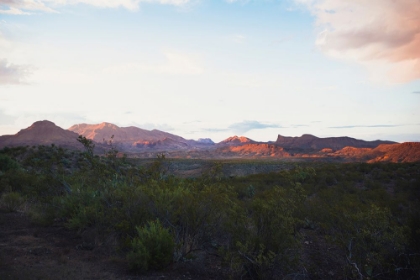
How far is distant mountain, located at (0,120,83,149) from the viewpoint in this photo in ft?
357

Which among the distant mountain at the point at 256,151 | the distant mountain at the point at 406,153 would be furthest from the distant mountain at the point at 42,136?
the distant mountain at the point at 406,153

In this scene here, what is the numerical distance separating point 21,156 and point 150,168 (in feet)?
92.6

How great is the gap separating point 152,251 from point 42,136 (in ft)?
416

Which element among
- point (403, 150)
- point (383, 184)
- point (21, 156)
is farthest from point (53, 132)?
point (383, 184)

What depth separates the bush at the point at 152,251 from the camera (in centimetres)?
711

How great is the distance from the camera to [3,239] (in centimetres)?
941

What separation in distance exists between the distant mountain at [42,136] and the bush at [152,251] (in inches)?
4244

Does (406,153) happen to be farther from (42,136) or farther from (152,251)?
(42,136)

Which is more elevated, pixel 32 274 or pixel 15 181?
pixel 15 181

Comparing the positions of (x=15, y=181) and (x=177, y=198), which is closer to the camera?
(x=177, y=198)

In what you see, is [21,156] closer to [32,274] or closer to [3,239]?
[3,239]

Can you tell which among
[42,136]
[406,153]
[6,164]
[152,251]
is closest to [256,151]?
[406,153]

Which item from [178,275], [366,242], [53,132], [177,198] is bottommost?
[178,275]

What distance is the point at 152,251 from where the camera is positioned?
7305 millimetres
